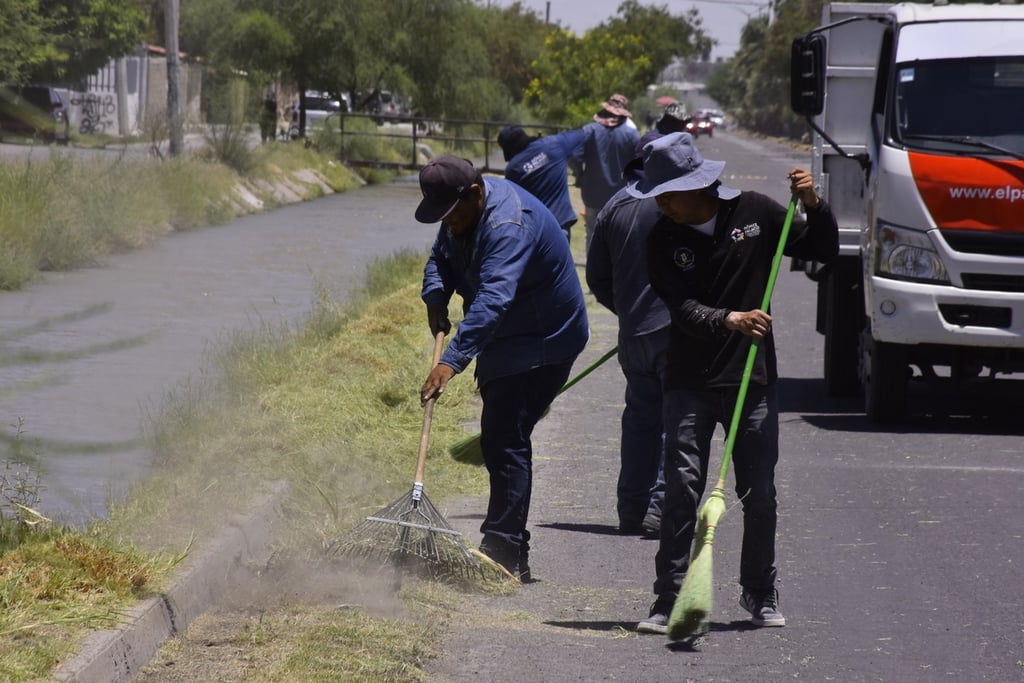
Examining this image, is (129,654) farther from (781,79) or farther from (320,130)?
(781,79)

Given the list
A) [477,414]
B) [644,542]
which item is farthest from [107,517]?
[477,414]

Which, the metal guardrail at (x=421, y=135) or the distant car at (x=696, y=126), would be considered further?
the metal guardrail at (x=421, y=135)

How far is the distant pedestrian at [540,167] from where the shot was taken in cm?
1109

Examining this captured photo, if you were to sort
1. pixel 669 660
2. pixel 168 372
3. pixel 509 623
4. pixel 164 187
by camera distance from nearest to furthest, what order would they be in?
pixel 669 660 < pixel 509 623 < pixel 168 372 < pixel 164 187

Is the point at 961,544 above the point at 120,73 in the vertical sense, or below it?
below

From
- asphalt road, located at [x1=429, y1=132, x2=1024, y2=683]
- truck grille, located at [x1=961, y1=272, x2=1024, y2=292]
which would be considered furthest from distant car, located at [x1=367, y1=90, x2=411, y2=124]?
truck grille, located at [x1=961, y1=272, x2=1024, y2=292]

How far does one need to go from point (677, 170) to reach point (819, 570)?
6.59 feet

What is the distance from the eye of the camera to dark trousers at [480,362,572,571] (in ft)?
19.3

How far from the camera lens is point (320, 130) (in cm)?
3538

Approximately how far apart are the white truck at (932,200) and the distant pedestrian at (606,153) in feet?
8.73

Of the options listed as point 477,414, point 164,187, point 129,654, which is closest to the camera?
point 129,654

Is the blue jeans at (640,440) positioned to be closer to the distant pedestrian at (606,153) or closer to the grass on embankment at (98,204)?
the distant pedestrian at (606,153)

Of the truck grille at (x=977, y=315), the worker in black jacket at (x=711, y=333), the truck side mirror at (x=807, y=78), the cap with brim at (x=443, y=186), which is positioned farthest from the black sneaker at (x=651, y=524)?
the truck side mirror at (x=807, y=78)

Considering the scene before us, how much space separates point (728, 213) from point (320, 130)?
31.0 metres
